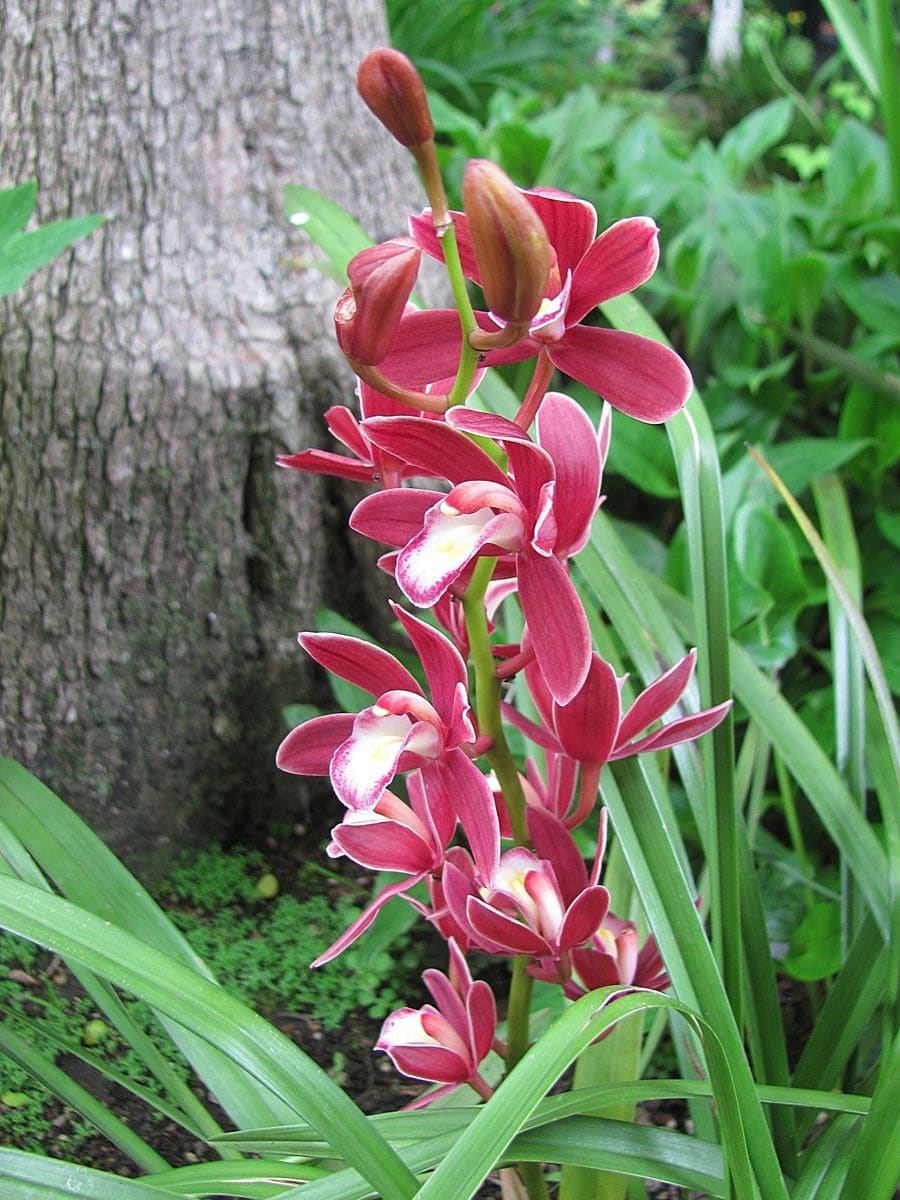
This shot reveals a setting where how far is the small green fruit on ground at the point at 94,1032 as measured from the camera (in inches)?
42.5

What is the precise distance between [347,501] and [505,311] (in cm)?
84

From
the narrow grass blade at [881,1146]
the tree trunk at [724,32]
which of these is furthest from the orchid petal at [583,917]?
the tree trunk at [724,32]

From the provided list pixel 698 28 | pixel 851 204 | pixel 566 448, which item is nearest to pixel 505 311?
pixel 566 448

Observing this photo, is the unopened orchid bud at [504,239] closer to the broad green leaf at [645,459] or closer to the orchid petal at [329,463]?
the orchid petal at [329,463]

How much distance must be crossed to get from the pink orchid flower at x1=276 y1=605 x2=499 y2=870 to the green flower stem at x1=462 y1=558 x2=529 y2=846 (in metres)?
0.02

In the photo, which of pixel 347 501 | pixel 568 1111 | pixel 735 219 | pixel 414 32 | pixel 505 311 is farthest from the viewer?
pixel 414 32

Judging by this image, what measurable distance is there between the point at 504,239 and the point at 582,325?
0.11 m

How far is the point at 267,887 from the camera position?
1354 millimetres

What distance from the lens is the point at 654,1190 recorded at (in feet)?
3.45

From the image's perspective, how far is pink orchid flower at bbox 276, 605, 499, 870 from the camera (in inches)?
24.7

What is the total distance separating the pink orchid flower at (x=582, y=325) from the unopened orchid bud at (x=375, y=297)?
0.19 ft

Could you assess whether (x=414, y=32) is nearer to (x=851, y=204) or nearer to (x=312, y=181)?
(x=851, y=204)

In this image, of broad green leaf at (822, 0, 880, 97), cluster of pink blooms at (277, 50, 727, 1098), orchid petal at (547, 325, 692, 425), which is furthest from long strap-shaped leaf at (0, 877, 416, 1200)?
broad green leaf at (822, 0, 880, 97)

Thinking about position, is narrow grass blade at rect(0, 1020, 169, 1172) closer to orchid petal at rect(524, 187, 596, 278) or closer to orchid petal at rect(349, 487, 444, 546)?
orchid petal at rect(349, 487, 444, 546)
